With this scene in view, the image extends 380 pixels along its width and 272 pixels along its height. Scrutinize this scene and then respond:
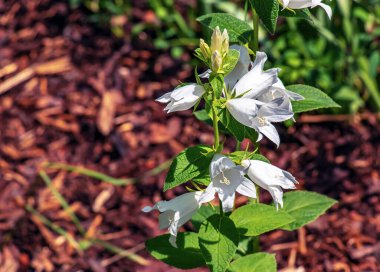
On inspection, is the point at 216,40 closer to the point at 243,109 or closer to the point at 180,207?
the point at 243,109

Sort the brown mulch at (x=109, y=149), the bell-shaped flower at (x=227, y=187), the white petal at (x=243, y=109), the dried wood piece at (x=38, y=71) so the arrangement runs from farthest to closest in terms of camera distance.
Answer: the dried wood piece at (x=38, y=71)
the brown mulch at (x=109, y=149)
the bell-shaped flower at (x=227, y=187)
the white petal at (x=243, y=109)

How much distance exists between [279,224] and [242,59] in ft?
1.60

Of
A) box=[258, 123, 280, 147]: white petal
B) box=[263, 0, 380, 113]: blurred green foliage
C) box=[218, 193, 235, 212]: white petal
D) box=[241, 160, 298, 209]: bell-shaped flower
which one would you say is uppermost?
box=[258, 123, 280, 147]: white petal

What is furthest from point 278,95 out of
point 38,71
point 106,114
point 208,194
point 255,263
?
point 38,71

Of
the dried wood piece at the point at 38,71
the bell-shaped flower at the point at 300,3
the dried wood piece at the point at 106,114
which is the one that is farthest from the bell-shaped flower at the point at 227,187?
the dried wood piece at the point at 38,71

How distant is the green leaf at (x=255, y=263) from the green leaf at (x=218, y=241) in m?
0.24

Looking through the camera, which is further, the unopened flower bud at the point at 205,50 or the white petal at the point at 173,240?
the white petal at the point at 173,240

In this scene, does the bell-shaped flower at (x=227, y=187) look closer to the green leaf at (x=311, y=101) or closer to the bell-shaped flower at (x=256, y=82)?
the bell-shaped flower at (x=256, y=82)

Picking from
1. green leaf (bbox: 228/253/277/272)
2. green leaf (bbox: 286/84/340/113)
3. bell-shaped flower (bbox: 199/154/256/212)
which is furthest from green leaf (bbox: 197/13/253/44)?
green leaf (bbox: 228/253/277/272)

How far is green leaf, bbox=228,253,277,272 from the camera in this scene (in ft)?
6.77

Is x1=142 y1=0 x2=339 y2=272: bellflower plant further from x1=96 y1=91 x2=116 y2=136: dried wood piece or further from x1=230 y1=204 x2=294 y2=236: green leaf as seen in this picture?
x1=96 y1=91 x2=116 y2=136: dried wood piece

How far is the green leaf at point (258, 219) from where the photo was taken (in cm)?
194

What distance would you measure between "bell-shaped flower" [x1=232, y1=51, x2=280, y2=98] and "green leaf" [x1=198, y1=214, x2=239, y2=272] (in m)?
0.41

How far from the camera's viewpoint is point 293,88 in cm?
210
